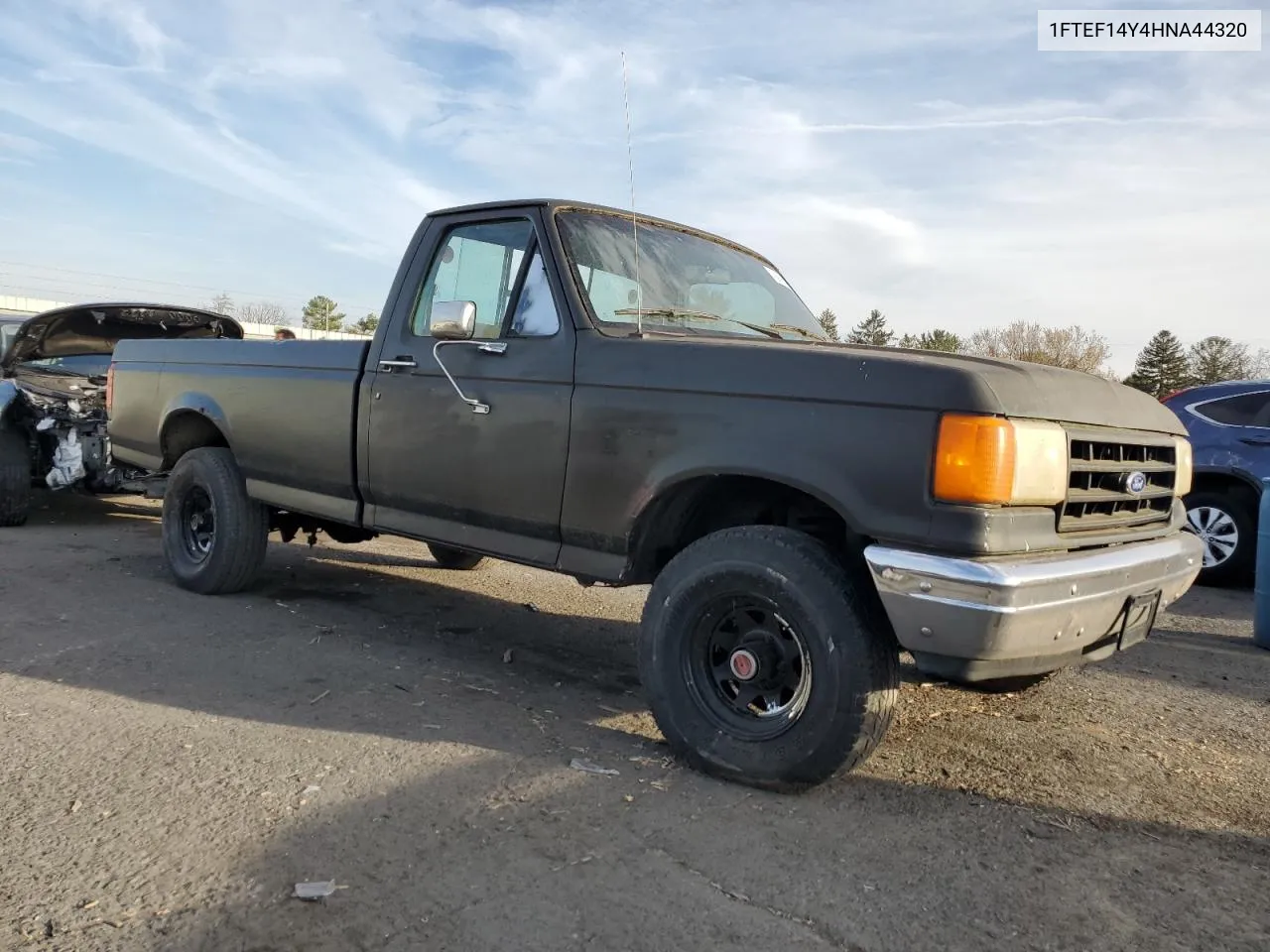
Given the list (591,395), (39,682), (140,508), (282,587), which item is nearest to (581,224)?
(591,395)

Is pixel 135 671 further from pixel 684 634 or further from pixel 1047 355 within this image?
pixel 1047 355

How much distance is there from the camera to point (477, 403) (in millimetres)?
3842

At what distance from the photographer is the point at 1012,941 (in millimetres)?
2205

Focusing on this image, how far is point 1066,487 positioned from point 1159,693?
208cm

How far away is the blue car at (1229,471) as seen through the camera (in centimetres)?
709

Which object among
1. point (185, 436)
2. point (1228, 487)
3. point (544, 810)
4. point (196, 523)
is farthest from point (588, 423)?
point (1228, 487)

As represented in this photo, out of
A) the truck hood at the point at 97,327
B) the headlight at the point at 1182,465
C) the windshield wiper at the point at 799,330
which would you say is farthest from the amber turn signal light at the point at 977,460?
the truck hood at the point at 97,327

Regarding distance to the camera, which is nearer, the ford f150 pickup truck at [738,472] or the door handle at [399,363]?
the ford f150 pickup truck at [738,472]

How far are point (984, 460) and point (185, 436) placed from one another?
490 centimetres

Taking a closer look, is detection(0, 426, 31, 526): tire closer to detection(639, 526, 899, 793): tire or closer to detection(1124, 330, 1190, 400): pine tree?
detection(639, 526, 899, 793): tire

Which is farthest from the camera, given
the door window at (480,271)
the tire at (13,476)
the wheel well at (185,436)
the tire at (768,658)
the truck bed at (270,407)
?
the tire at (13,476)

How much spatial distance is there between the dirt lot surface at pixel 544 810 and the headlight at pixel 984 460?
101 cm

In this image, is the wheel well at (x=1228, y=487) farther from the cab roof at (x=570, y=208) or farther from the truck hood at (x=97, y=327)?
the truck hood at (x=97, y=327)

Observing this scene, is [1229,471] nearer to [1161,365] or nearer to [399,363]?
[399,363]
